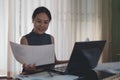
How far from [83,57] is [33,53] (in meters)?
0.35

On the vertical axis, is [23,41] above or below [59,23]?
below

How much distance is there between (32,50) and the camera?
5.47 ft

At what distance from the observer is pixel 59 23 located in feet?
14.6

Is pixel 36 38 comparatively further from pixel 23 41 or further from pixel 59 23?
pixel 59 23

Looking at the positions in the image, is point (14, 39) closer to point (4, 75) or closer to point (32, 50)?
point (4, 75)

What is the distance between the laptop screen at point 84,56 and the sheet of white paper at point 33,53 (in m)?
0.17

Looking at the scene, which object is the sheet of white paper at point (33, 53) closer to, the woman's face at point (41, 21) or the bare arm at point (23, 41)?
the bare arm at point (23, 41)

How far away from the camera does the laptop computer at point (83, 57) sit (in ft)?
5.50

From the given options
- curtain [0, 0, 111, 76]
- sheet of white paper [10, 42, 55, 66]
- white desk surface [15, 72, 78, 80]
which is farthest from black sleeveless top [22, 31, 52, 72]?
curtain [0, 0, 111, 76]

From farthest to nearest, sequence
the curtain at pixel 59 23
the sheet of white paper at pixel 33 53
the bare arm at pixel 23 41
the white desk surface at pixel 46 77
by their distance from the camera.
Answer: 1. the curtain at pixel 59 23
2. the bare arm at pixel 23 41
3. the sheet of white paper at pixel 33 53
4. the white desk surface at pixel 46 77

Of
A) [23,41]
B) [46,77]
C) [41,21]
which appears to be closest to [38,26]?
[41,21]

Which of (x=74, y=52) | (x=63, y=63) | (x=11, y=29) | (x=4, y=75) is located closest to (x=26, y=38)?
(x=63, y=63)

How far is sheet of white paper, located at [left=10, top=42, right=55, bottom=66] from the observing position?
5.44 feet

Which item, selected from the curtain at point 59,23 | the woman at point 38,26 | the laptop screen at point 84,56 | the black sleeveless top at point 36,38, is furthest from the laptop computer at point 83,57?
the curtain at point 59,23
